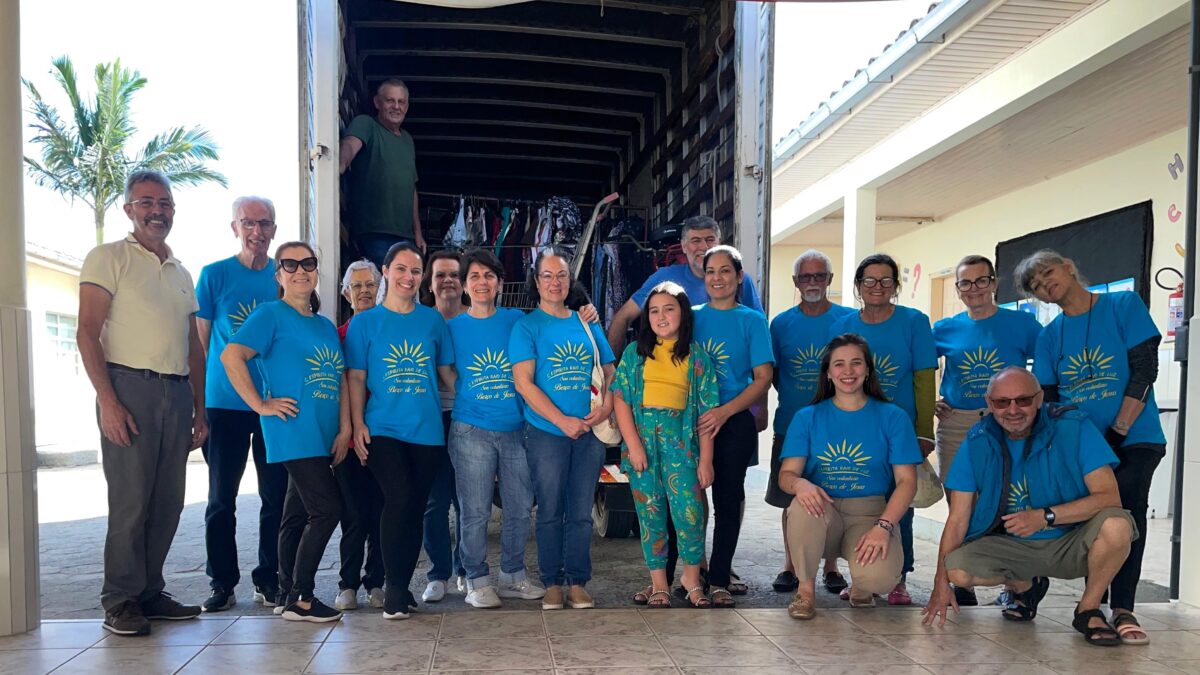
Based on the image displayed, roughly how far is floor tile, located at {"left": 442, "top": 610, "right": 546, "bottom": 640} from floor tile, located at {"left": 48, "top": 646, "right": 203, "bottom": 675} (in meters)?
0.89

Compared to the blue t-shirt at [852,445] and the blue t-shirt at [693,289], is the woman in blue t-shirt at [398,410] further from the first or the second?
the blue t-shirt at [852,445]

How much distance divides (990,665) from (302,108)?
3.79 metres

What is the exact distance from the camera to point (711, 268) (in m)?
3.87

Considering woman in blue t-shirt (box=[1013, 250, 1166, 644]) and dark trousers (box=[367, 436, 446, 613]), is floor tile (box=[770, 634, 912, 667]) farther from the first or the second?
dark trousers (box=[367, 436, 446, 613])

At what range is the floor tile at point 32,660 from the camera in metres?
2.95

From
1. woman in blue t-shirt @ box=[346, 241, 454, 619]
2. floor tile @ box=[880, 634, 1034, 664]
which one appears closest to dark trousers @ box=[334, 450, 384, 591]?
woman in blue t-shirt @ box=[346, 241, 454, 619]

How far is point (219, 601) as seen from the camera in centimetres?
375

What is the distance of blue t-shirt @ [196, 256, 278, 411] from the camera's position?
12.2 ft

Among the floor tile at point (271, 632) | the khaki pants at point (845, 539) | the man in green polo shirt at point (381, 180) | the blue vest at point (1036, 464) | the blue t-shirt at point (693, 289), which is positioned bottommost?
the floor tile at point (271, 632)

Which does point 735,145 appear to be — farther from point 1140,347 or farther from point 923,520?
point 923,520

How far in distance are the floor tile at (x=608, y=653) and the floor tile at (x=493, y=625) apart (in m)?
0.16

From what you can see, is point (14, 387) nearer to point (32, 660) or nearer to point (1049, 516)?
point (32, 660)

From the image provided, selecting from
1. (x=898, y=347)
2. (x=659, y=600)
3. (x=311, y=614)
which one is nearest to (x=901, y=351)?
(x=898, y=347)

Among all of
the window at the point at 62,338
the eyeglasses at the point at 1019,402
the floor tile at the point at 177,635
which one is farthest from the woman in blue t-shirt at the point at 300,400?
the window at the point at 62,338
